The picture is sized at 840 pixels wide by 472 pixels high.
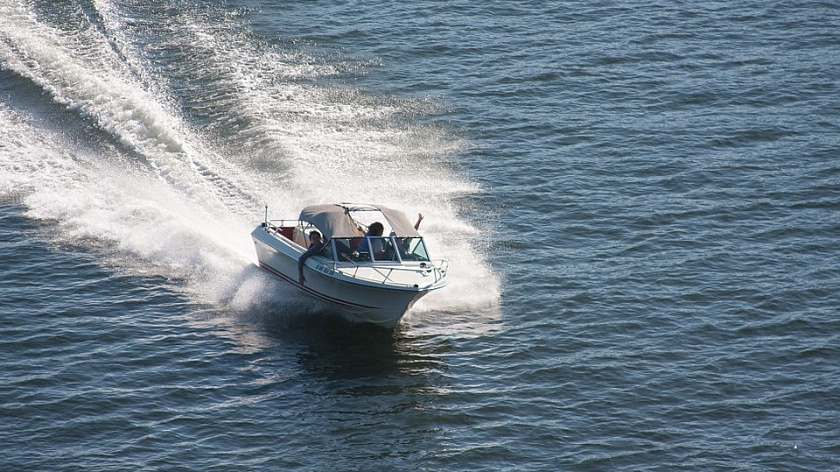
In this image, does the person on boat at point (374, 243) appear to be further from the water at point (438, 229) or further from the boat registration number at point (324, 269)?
the water at point (438, 229)

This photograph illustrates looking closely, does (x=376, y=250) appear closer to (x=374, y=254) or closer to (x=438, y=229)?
(x=374, y=254)

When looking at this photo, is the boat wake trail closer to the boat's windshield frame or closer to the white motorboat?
the white motorboat

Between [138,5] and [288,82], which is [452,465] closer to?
[288,82]

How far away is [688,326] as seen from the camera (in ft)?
108

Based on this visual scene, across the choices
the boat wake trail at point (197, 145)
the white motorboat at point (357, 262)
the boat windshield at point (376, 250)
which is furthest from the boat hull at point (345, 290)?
the boat wake trail at point (197, 145)

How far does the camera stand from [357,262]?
32781mm

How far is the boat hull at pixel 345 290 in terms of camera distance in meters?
31.6

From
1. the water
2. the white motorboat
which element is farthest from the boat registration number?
the water

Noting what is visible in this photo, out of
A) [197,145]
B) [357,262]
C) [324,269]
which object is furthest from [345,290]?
[197,145]

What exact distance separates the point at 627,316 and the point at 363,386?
9261mm

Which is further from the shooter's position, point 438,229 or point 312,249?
point 438,229

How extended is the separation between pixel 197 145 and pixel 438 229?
11540mm

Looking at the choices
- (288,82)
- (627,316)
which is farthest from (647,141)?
(288,82)

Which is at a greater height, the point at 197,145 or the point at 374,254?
the point at 197,145
